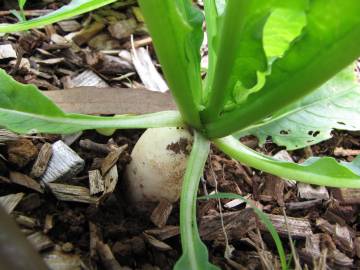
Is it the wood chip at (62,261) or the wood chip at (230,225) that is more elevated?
the wood chip at (62,261)

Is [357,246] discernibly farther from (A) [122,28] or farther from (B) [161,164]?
(A) [122,28]

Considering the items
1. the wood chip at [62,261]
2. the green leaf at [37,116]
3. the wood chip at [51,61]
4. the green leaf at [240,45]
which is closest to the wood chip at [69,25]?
the wood chip at [51,61]

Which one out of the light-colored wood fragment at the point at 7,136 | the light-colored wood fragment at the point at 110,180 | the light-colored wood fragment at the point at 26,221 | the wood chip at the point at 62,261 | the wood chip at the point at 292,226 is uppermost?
the light-colored wood fragment at the point at 7,136

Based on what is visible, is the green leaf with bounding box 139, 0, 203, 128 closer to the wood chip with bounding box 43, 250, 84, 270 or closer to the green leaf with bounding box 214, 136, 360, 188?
the green leaf with bounding box 214, 136, 360, 188

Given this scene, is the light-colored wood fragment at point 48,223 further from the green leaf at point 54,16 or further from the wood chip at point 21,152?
the green leaf at point 54,16

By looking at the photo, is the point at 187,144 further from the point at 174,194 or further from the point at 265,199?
the point at 265,199

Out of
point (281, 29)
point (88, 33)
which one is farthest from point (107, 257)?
point (88, 33)
